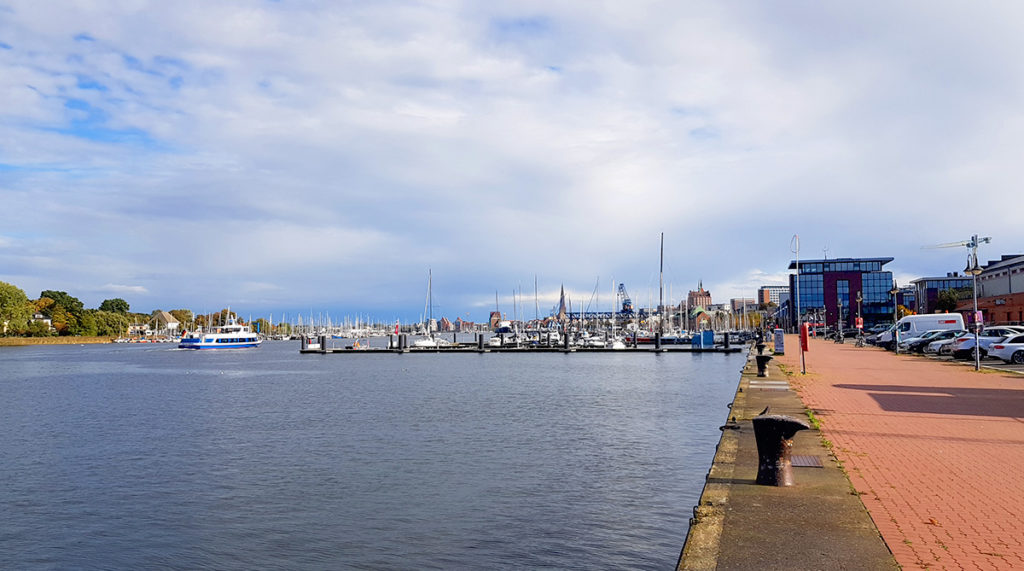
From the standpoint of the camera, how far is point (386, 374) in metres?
58.6

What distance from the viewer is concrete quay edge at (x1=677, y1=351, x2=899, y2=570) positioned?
684 centimetres

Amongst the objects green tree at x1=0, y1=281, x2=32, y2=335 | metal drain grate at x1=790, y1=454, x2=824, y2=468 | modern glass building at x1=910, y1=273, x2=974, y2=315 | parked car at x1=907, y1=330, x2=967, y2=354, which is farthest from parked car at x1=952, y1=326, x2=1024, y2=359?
green tree at x1=0, y1=281, x2=32, y2=335

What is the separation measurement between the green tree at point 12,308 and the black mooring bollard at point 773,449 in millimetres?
169160

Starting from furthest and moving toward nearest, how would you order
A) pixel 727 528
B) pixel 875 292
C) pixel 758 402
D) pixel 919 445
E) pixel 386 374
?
pixel 875 292 → pixel 386 374 → pixel 758 402 → pixel 919 445 → pixel 727 528

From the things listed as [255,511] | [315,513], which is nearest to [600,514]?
[315,513]

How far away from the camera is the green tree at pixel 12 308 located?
145 meters

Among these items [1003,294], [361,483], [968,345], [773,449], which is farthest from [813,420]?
[1003,294]

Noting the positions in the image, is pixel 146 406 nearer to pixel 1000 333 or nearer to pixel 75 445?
pixel 75 445

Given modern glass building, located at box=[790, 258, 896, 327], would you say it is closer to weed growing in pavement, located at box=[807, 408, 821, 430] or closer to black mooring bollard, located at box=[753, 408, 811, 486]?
weed growing in pavement, located at box=[807, 408, 821, 430]

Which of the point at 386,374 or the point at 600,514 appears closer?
the point at 600,514

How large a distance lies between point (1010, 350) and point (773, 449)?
33027 millimetres

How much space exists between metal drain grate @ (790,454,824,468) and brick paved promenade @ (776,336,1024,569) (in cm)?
42

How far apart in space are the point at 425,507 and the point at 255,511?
11.2ft

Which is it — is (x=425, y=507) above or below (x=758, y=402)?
below
